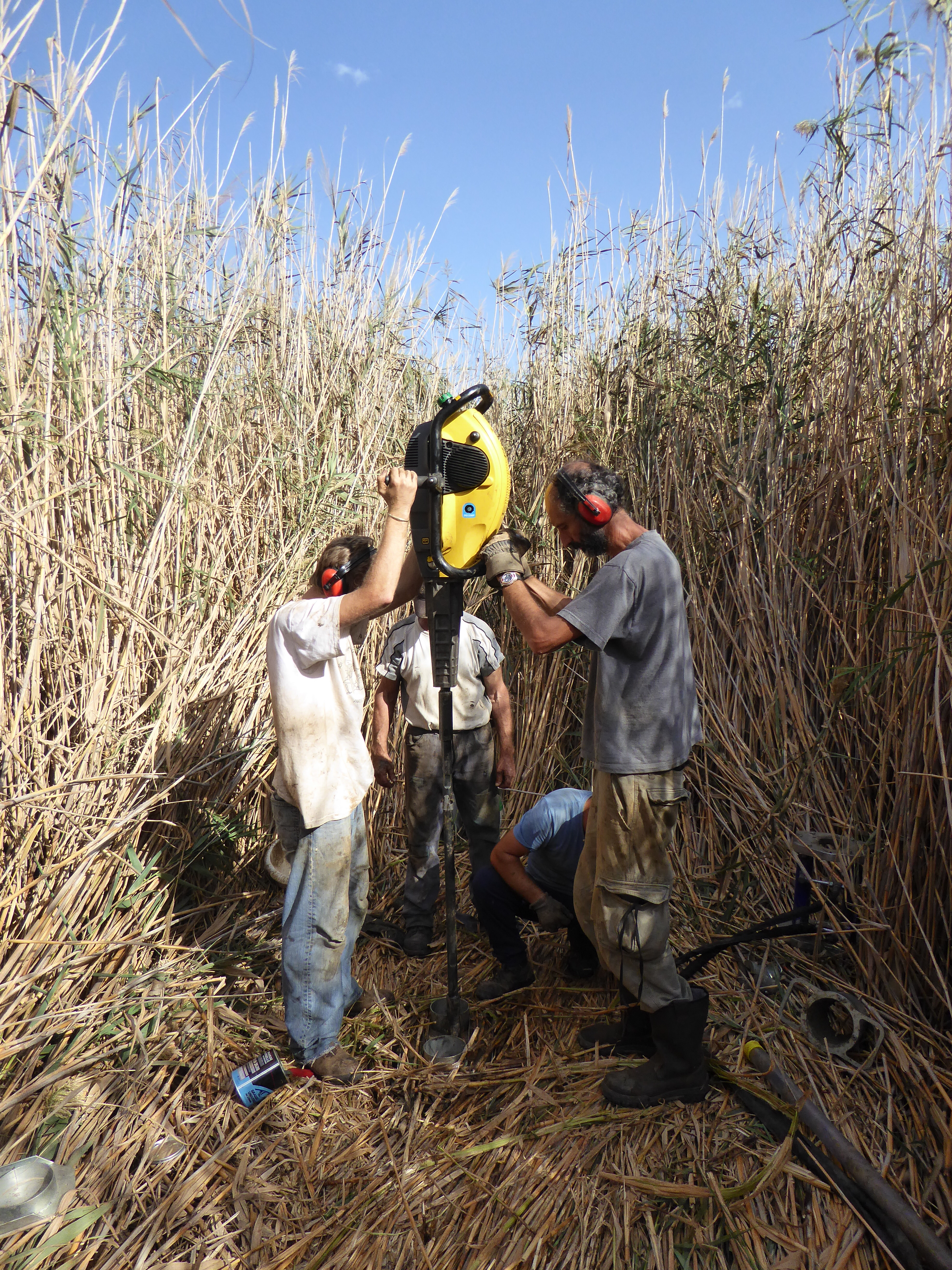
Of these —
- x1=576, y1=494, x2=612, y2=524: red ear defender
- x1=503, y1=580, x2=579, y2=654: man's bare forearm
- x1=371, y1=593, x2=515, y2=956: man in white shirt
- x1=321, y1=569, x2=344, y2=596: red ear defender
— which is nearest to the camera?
x1=503, y1=580, x2=579, y2=654: man's bare forearm

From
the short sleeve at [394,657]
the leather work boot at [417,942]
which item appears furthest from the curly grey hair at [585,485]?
the leather work boot at [417,942]

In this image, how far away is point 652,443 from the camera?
3641 mm

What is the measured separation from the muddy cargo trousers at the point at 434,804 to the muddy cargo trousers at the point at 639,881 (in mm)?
1192

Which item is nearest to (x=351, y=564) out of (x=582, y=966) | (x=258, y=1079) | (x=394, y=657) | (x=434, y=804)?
(x=394, y=657)

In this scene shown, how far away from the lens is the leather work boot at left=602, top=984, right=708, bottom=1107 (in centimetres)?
203

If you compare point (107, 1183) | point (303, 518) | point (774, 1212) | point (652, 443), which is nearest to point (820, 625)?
point (652, 443)

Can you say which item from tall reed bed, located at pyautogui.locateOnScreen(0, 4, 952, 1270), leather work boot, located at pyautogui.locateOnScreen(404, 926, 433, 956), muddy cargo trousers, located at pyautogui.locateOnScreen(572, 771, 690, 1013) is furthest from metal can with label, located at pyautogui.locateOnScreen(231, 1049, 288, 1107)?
Answer: muddy cargo trousers, located at pyautogui.locateOnScreen(572, 771, 690, 1013)

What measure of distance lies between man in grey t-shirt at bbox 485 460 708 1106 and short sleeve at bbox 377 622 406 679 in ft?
4.18

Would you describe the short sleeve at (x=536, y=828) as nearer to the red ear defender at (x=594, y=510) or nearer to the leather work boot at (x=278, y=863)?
the leather work boot at (x=278, y=863)

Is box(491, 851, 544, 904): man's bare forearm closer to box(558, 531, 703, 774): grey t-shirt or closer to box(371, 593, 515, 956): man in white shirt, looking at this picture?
box(371, 593, 515, 956): man in white shirt

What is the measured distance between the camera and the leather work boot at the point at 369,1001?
105 inches

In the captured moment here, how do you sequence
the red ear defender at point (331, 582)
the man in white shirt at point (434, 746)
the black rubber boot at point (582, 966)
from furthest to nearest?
the man in white shirt at point (434, 746), the black rubber boot at point (582, 966), the red ear defender at point (331, 582)

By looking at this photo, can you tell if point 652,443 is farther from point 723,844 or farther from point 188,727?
point 188,727

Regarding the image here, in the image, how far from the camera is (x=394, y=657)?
10.6ft
